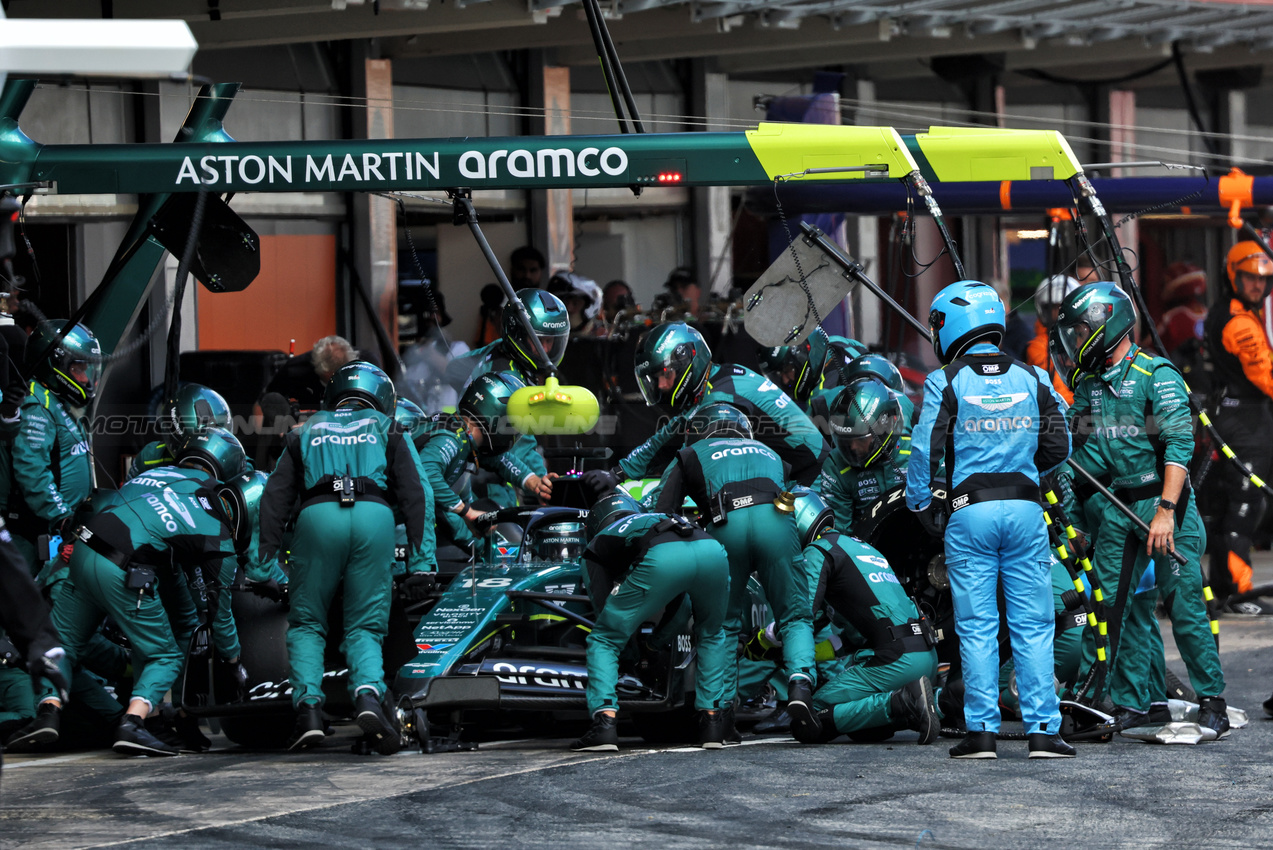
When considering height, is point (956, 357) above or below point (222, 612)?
above

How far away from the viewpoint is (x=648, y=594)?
27.4 ft

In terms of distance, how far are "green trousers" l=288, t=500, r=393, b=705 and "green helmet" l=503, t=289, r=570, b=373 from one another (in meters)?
2.60

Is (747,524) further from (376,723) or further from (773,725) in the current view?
(376,723)

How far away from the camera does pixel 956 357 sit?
8.28 m

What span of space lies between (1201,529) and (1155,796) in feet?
7.55

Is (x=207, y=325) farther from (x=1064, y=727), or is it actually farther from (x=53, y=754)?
(x=1064, y=727)

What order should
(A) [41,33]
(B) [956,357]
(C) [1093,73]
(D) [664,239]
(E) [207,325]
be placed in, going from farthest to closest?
(C) [1093,73], (D) [664,239], (E) [207,325], (B) [956,357], (A) [41,33]

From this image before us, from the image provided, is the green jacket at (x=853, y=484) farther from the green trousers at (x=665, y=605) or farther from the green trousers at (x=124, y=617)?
the green trousers at (x=124, y=617)

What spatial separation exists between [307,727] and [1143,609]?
12.9 ft

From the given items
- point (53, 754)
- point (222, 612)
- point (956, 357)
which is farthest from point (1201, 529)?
point (53, 754)

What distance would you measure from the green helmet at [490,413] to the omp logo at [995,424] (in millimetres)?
3309

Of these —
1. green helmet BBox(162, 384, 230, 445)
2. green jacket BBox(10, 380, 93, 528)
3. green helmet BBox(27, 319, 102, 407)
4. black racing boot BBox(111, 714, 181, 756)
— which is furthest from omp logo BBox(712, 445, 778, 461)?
green helmet BBox(27, 319, 102, 407)

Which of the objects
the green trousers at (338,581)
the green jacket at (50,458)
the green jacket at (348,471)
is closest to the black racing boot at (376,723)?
the green trousers at (338,581)

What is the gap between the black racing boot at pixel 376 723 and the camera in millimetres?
8297
